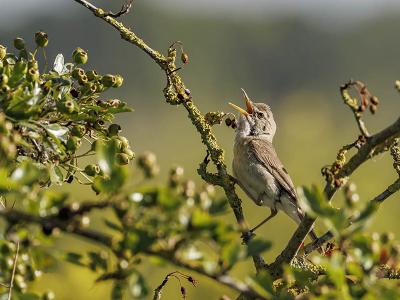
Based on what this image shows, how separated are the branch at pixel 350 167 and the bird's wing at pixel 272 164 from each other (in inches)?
143

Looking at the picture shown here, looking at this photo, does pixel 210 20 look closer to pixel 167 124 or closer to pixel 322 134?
pixel 167 124

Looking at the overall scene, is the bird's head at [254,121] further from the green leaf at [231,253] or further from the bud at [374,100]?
the green leaf at [231,253]

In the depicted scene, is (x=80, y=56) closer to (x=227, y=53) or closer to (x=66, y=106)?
(x=66, y=106)

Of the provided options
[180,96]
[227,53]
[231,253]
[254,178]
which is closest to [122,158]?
[180,96]

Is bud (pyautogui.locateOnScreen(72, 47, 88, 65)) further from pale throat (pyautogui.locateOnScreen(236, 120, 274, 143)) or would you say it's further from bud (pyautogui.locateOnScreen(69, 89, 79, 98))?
pale throat (pyautogui.locateOnScreen(236, 120, 274, 143))

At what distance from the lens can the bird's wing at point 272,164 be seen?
701 centimetres

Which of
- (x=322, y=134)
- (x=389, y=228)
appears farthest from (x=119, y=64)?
(x=389, y=228)

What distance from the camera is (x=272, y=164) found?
23.7ft

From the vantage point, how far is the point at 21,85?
9.48 feet

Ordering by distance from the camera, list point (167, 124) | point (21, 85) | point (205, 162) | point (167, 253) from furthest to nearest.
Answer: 1. point (167, 124)
2. point (205, 162)
3. point (21, 85)
4. point (167, 253)

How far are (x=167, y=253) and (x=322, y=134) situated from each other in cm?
3483

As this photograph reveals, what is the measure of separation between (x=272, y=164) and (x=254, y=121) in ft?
2.95

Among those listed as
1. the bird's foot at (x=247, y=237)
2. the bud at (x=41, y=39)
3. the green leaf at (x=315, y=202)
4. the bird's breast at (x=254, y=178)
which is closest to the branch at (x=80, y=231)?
the green leaf at (x=315, y=202)

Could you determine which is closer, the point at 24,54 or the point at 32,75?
the point at 32,75
